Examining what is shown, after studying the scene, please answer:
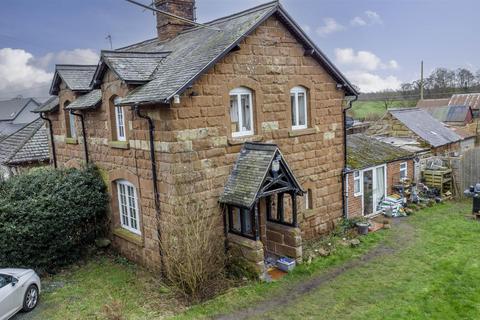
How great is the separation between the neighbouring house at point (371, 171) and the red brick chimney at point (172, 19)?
30.6 ft

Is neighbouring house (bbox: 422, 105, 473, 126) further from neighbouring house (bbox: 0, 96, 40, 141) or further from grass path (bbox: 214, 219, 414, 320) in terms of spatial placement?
neighbouring house (bbox: 0, 96, 40, 141)

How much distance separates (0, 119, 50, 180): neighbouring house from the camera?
67.6 ft

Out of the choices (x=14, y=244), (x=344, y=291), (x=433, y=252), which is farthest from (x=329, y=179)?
(x=14, y=244)

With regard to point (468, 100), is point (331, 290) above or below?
below

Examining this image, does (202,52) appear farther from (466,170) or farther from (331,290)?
(466,170)

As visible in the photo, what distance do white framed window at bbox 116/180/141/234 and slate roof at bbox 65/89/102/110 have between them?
287cm

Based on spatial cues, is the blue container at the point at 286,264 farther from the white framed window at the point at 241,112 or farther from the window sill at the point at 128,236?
the window sill at the point at 128,236

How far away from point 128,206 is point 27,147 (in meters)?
11.4

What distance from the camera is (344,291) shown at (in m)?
10.7

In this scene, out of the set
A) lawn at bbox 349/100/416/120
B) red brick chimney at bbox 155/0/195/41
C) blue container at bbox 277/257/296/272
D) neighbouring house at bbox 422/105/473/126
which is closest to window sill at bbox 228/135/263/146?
blue container at bbox 277/257/296/272

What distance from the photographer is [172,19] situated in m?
16.3

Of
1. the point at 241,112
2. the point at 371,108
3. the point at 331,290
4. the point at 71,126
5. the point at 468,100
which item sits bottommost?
the point at 331,290

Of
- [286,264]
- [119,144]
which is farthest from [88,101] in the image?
[286,264]

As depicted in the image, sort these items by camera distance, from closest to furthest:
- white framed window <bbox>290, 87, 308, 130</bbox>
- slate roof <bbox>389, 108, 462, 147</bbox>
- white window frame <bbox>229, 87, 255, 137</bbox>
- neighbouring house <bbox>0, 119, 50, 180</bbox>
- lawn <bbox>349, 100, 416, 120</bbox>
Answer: white window frame <bbox>229, 87, 255, 137</bbox> < white framed window <bbox>290, 87, 308, 130</bbox> < neighbouring house <bbox>0, 119, 50, 180</bbox> < slate roof <bbox>389, 108, 462, 147</bbox> < lawn <bbox>349, 100, 416, 120</bbox>
